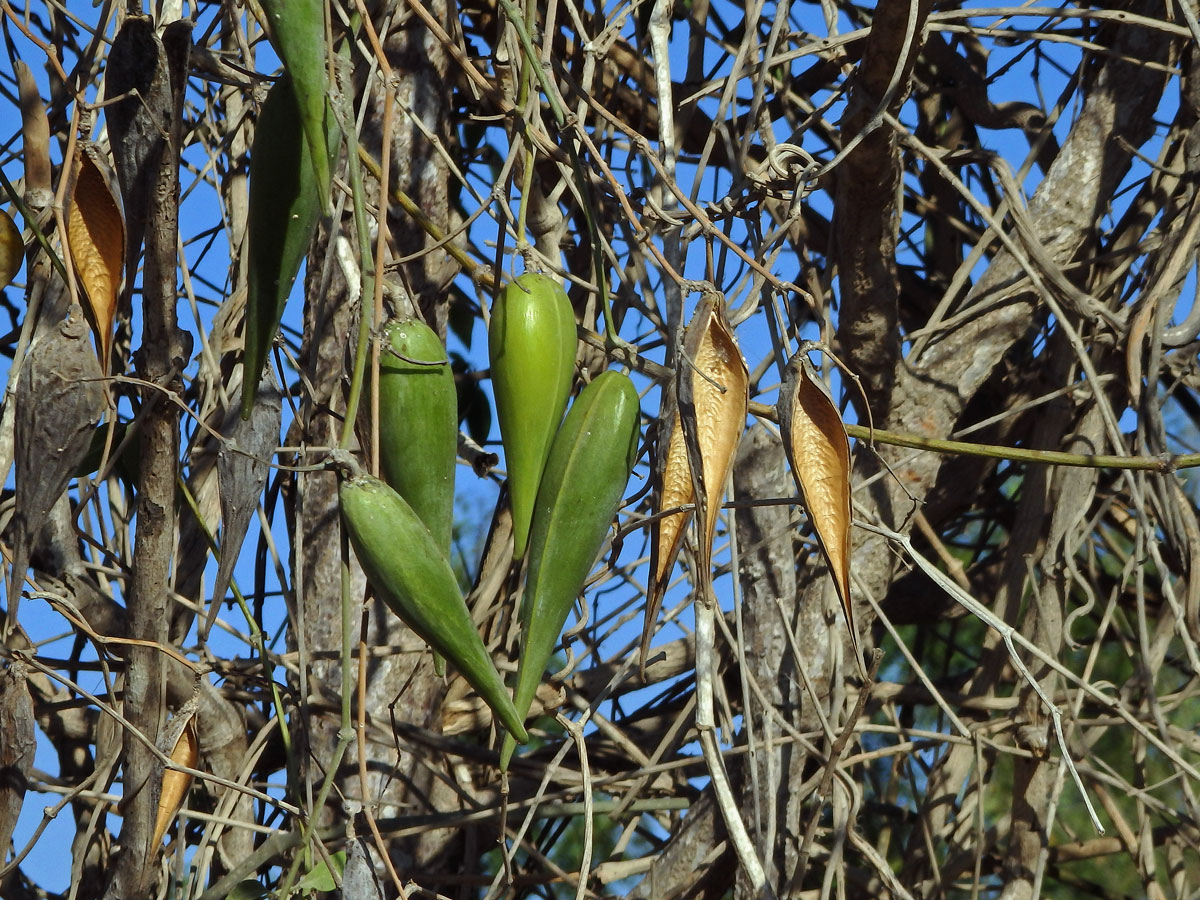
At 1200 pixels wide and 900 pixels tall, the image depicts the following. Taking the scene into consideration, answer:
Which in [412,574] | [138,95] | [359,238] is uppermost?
[138,95]

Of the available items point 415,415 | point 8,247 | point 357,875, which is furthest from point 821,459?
A: point 8,247

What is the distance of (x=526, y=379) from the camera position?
0.58 meters

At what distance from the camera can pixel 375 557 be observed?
1.65 ft

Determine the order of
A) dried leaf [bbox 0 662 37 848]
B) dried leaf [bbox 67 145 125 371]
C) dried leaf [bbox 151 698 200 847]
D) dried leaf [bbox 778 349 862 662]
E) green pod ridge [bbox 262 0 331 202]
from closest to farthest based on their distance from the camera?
green pod ridge [bbox 262 0 331 202], dried leaf [bbox 778 349 862 662], dried leaf [bbox 67 145 125 371], dried leaf [bbox 0 662 37 848], dried leaf [bbox 151 698 200 847]

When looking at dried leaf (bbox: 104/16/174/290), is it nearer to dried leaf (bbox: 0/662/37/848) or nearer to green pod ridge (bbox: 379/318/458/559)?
green pod ridge (bbox: 379/318/458/559)

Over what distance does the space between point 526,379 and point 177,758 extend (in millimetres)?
516

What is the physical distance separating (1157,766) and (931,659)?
34 cm

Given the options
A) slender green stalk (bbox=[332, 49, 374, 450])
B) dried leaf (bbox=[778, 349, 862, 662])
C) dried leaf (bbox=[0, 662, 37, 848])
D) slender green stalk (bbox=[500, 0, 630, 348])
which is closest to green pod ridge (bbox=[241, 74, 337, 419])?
slender green stalk (bbox=[332, 49, 374, 450])

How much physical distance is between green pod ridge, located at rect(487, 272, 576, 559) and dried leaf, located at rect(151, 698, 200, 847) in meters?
0.45

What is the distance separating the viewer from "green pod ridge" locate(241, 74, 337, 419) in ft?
1.75

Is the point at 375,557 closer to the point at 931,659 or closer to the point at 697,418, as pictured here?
the point at 697,418

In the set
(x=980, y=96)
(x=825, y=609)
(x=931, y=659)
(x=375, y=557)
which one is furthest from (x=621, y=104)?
(x=375, y=557)

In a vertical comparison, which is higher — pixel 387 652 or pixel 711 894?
pixel 387 652

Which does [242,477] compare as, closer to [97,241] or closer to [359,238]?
[97,241]
